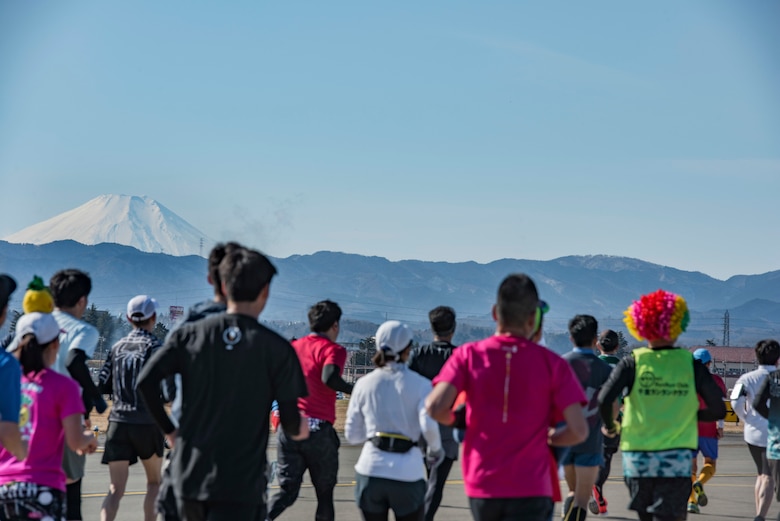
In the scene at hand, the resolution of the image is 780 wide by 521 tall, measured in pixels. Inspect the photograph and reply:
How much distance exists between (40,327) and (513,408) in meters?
2.62

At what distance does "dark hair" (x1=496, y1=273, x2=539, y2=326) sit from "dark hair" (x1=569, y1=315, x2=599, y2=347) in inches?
162

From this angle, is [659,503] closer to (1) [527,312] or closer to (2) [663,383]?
(2) [663,383]

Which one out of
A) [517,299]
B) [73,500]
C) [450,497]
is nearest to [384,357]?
[517,299]

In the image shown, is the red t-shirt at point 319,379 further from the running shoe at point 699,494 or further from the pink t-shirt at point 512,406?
the running shoe at point 699,494

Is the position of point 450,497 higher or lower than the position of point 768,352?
lower

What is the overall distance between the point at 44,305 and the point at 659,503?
13.6ft

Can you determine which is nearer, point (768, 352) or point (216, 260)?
point (216, 260)

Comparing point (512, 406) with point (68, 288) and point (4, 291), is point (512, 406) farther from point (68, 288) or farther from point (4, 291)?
point (68, 288)

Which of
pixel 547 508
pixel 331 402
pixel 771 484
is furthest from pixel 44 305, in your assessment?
pixel 771 484

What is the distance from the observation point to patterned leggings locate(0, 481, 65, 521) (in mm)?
5828

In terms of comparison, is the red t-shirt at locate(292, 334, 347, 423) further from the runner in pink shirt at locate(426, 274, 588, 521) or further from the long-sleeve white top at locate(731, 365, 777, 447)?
the long-sleeve white top at locate(731, 365, 777, 447)

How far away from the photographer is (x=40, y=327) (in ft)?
20.1

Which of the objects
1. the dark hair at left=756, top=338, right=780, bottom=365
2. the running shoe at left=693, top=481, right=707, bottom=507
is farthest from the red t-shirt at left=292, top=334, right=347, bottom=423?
the running shoe at left=693, top=481, right=707, bottom=507

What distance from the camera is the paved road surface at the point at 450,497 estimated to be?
11.6 metres
